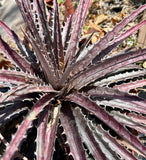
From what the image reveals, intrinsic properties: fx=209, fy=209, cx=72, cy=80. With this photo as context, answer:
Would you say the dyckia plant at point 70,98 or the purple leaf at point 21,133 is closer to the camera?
the purple leaf at point 21,133

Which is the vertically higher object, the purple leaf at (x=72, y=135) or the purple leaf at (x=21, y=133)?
the purple leaf at (x=21, y=133)

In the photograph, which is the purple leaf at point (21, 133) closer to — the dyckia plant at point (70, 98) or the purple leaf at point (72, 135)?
the dyckia plant at point (70, 98)

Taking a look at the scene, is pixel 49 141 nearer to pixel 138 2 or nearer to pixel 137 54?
pixel 137 54

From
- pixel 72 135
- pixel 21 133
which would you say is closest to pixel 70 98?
pixel 72 135

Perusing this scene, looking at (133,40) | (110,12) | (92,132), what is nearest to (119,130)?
(92,132)

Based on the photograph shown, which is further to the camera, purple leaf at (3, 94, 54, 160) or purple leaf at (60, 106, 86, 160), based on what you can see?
purple leaf at (60, 106, 86, 160)

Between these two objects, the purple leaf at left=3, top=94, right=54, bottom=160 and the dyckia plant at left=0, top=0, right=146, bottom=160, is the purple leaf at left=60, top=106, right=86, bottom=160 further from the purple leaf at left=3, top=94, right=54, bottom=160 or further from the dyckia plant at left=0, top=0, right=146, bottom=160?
the purple leaf at left=3, top=94, right=54, bottom=160

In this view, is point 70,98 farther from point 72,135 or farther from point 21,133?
point 21,133

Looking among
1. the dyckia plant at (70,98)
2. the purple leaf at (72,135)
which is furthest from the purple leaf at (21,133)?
the purple leaf at (72,135)

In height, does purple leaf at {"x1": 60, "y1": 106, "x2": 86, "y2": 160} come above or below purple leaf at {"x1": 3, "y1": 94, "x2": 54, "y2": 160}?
below

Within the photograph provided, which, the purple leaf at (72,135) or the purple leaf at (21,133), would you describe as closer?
the purple leaf at (21,133)

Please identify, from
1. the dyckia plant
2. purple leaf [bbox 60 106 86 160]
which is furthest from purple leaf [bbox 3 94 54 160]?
purple leaf [bbox 60 106 86 160]
